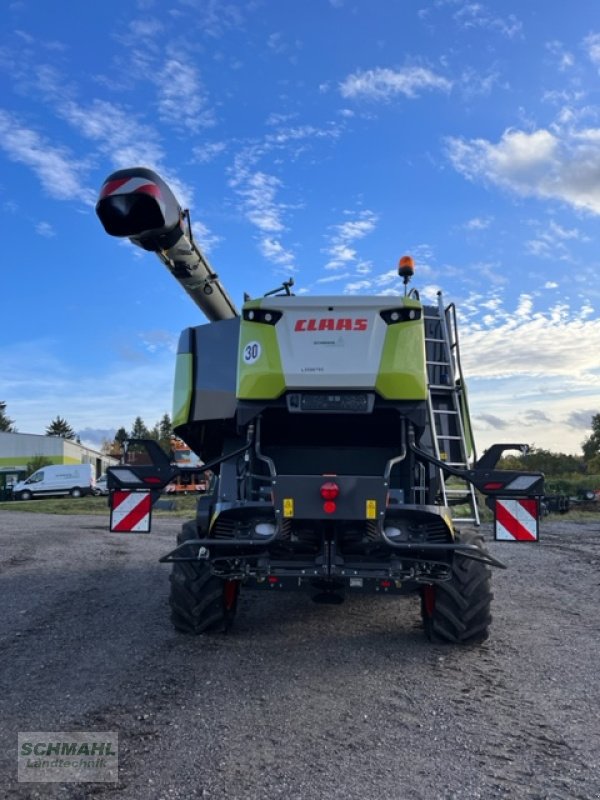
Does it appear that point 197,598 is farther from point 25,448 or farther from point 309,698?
point 25,448

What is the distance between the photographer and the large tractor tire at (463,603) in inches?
217

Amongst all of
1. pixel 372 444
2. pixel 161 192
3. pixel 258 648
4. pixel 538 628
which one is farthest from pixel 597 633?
pixel 161 192

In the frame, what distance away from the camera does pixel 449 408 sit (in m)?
7.04

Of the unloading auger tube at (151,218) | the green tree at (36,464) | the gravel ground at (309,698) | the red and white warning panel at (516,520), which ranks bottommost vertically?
the gravel ground at (309,698)

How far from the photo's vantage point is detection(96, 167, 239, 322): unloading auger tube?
5176 millimetres

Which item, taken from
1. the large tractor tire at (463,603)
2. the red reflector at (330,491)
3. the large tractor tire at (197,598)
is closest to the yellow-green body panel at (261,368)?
the red reflector at (330,491)

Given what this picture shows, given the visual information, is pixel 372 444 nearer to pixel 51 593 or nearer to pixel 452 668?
pixel 452 668

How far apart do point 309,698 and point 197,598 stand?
63.9 inches

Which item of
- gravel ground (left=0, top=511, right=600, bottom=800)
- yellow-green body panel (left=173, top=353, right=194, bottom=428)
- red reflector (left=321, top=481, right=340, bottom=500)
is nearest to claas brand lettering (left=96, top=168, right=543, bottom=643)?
red reflector (left=321, top=481, right=340, bottom=500)

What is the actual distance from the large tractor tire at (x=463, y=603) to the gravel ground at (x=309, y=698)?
0.15 m

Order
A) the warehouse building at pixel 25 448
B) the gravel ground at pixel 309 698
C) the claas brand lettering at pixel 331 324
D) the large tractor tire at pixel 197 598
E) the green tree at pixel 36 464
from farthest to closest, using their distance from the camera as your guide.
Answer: the warehouse building at pixel 25 448 → the green tree at pixel 36 464 → the large tractor tire at pixel 197 598 → the claas brand lettering at pixel 331 324 → the gravel ground at pixel 309 698

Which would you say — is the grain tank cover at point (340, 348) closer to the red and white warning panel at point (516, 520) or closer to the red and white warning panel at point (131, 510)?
the red and white warning panel at point (516, 520)

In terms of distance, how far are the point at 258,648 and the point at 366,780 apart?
243 cm

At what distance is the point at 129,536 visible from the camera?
16.6 metres
